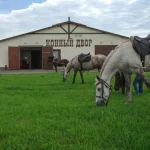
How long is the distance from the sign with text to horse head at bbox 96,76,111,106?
38578mm

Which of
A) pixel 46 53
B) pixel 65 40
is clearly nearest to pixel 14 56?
pixel 46 53

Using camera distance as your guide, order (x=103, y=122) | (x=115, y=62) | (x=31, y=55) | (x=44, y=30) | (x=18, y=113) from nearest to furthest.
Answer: (x=103, y=122) < (x=18, y=113) < (x=115, y=62) < (x=44, y=30) < (x=31, y=55)

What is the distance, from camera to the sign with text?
47125mm

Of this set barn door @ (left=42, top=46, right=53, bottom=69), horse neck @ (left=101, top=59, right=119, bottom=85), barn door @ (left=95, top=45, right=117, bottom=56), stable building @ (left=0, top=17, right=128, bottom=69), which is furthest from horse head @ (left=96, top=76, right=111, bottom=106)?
barn door @ (left=95, top=45, right=117, bottom=56)

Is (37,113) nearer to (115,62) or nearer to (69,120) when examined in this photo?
(69,120)

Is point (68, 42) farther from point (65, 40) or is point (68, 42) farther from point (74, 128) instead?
point (74, 128)

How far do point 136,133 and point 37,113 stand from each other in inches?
111

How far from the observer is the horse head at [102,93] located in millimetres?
8688


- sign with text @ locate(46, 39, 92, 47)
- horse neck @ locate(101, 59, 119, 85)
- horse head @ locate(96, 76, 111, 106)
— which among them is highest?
sign with text @ locate(46, 39, 92, 47)

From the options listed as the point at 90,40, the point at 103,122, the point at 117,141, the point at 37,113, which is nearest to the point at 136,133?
the point at 117,141

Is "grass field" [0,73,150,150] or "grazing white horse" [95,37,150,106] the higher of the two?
"grazing white horse" [95,37,150,106]

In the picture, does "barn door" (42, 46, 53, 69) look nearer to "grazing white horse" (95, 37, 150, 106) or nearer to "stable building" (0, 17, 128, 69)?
"stable building" (0, 17, 128, 69)

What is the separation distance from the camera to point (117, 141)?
4.96 meters

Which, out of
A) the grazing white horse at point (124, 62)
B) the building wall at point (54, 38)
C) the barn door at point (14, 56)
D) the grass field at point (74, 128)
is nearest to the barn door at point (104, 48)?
the building wall at point (54, 38)
